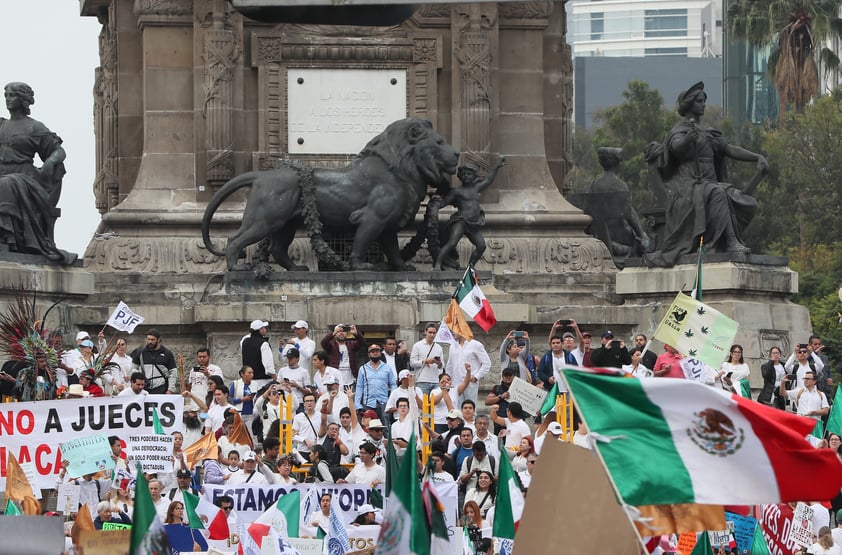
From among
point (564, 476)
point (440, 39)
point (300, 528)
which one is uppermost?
point (440, 39)

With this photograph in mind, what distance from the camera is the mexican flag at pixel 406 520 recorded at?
36.5 ft

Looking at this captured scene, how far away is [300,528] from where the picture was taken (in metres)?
18.5

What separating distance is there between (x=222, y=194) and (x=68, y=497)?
11.1m

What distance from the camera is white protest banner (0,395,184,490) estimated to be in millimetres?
18453

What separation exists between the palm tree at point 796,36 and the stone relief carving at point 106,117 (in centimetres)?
3338

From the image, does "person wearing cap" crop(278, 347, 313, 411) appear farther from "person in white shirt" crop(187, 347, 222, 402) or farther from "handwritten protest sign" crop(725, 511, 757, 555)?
"handwritten protest sign" crop(725, 511, 757, 555)

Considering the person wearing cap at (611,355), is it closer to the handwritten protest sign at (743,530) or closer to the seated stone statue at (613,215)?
the handwritten protest sign at (743,530)

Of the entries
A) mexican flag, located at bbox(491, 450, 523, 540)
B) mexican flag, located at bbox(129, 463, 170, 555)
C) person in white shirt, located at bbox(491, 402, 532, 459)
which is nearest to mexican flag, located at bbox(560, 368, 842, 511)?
mexican flag, located at bbox(129, 463, 170, 555)

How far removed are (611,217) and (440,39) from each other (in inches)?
148

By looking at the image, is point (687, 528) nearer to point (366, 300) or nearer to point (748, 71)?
point (366, 300)

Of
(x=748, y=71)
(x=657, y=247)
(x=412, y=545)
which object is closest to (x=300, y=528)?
(x=412, y=545)

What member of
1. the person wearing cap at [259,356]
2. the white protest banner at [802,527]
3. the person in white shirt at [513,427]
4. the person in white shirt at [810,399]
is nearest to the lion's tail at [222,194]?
the person wearing cap at [259,356]

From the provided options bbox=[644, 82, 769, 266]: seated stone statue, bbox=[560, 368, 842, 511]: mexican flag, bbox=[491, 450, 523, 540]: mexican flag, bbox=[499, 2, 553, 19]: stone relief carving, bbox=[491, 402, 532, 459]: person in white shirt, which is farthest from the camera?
bbox=[499, 2, 553, 19]: stone relief carving

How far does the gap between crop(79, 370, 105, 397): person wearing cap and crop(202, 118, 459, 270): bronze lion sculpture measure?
574 cm
